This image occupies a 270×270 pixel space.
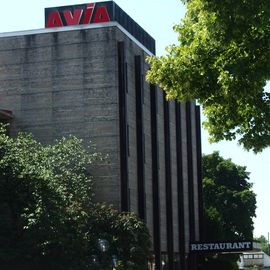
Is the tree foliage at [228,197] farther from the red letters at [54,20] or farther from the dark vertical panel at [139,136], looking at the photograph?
the red letters at [54,20]

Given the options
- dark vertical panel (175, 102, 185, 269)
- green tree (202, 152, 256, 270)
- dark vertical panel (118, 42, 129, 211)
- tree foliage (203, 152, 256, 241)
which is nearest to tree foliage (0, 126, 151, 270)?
dark vertical panel (118, 42, 129, 211)

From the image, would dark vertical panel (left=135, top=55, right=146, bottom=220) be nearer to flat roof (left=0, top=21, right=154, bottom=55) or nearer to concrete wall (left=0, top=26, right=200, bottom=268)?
concrete wall (left=0, top=26, right=200, bottom=268)

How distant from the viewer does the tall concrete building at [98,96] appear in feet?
138

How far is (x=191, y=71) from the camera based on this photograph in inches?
677

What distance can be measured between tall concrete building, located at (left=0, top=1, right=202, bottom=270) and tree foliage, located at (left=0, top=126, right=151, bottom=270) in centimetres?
691

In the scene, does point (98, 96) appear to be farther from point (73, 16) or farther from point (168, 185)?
point (168, 185)

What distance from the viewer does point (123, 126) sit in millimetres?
42312

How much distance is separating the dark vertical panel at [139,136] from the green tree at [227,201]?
22.5m

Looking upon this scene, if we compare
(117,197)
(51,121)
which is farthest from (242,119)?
(51,121)

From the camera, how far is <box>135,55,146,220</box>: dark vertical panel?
145 ft

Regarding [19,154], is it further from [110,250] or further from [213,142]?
[213,142]

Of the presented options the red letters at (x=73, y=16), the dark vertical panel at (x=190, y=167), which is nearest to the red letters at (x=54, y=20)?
the red letters at (x=73, y=16)

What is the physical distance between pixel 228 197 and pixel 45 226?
50.5m

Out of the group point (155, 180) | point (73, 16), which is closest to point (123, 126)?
point (155, 180)
